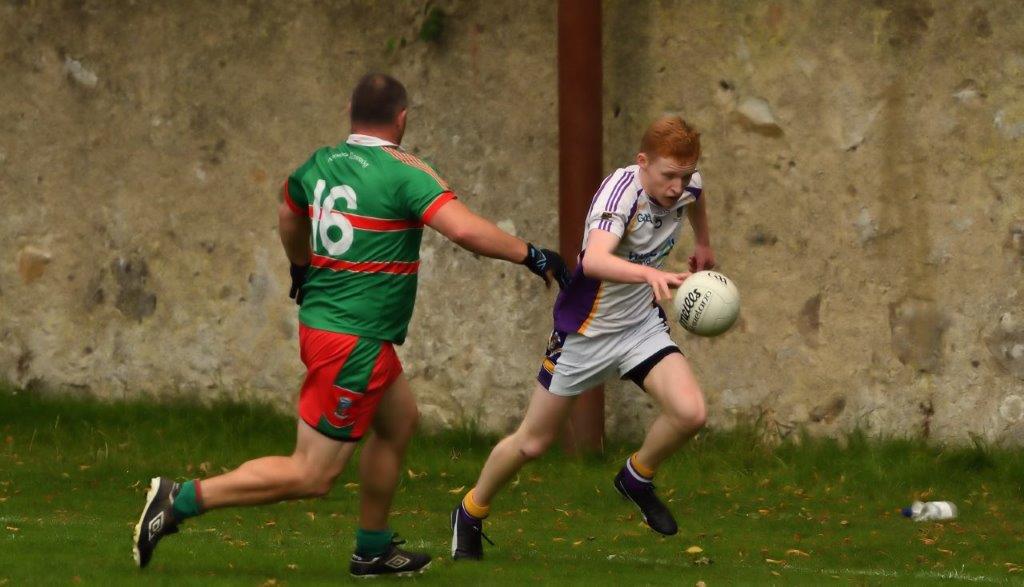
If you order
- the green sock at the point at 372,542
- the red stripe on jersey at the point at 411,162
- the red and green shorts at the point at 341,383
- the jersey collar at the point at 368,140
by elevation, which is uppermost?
the jersey collar at the point at 368,140

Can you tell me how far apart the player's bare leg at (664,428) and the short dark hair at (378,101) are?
166 cm

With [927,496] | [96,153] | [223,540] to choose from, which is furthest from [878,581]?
[96,153]

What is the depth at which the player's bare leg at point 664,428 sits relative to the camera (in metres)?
6.45

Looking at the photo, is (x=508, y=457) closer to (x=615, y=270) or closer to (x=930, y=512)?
(x=615, y=270)

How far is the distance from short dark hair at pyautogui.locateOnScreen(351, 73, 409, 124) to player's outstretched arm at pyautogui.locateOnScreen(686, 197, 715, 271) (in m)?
1.72

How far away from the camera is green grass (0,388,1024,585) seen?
6.54 meters

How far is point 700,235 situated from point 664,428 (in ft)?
3.32

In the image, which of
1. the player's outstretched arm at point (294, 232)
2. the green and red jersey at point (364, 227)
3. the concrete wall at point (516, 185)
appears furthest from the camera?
the concrete wall at point (516, 185)

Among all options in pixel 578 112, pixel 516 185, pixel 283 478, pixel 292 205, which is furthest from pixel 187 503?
pixel 516 185

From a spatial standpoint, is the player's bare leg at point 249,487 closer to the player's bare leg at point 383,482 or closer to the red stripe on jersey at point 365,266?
the player's bare leg at point 383,482

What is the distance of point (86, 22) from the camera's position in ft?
34.7

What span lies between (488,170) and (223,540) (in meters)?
3.44

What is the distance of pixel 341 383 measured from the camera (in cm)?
570

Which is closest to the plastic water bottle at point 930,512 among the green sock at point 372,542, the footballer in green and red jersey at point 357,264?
the green sock at point 372,542
